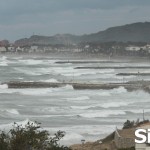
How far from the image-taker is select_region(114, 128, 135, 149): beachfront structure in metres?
21.1

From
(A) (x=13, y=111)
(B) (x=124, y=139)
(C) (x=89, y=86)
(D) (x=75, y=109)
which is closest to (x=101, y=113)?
(D) (x=75, y=109)

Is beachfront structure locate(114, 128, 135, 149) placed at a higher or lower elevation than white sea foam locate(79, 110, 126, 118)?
higher

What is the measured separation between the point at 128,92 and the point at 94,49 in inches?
5439

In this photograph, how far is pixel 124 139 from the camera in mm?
21469

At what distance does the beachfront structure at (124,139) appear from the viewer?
2111 centimetres

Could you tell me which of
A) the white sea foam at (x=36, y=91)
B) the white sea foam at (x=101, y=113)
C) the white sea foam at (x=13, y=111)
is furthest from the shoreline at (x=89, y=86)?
the white sea foam at (x=13, y=111)

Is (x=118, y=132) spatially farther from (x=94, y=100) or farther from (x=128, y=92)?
(x=128, y=92)

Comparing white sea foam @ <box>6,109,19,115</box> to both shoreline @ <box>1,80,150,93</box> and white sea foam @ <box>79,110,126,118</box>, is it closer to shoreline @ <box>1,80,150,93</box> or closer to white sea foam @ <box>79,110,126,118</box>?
white sea foam @ <box>79,110,126,118</box>

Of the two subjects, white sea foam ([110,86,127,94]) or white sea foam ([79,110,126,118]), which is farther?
white sea foam ([110,86,127,94])

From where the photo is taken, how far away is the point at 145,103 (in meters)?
39.8

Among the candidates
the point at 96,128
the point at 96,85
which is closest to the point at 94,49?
the point at 96,85

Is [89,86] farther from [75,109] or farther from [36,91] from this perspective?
[75,109]

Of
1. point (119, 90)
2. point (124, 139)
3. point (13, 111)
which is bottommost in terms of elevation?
point (119, 90)

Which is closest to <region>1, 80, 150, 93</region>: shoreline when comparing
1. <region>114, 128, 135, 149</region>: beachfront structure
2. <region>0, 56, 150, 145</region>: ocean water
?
<region>0, 56, 150, 145</region>: ocean water
